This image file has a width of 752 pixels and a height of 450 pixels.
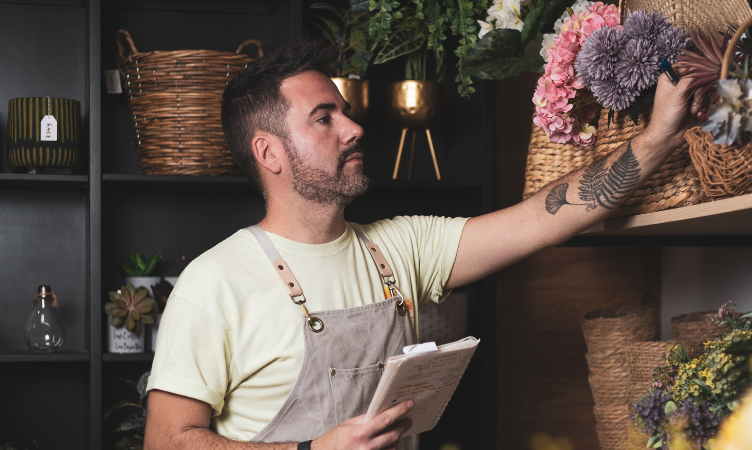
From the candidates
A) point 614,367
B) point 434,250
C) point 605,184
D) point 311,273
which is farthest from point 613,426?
point 311,273

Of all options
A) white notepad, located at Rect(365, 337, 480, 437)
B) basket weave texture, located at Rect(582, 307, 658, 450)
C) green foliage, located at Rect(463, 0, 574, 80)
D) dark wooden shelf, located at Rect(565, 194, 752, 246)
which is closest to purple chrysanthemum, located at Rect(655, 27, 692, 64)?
dark wooden shelf, located at Rect(565, 194, 752, 246)

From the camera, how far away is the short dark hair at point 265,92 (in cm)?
152

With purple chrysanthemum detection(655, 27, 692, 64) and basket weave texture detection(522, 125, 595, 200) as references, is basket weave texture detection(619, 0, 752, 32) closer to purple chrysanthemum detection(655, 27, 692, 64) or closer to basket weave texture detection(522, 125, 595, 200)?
purple chrysanthemum detection(655, 27, 692, 64)

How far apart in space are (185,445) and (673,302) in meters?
1.59

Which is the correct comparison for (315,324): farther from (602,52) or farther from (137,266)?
(137,266)

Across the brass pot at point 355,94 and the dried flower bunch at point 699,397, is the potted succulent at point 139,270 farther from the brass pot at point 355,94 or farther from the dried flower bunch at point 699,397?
the dried flower bunch at point 699,397

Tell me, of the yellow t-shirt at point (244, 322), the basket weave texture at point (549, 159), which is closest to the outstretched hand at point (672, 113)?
the basket weave texture at point (549, 159)

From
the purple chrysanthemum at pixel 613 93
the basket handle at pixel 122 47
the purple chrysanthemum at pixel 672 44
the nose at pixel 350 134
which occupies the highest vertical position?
the basket handle at pixel 122 47

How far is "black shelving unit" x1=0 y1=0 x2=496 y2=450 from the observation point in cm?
200

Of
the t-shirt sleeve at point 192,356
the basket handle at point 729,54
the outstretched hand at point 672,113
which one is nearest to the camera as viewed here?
the basket handle at point 729,54

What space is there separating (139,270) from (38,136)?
1.50 ft

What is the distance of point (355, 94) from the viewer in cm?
194

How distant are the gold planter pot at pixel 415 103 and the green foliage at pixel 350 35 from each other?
0.37 feet

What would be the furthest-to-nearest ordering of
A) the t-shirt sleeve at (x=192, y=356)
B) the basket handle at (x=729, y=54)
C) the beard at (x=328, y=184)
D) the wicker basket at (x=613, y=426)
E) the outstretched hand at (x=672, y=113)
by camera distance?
the wicker basket at (x=613, y=426) → the beard at (x=328, y=184) → the t-shirt sleeve at (x=192, y=356) → the outstretched hand at (x=672, y=113) → the basket handle at (x=729, y=54)
